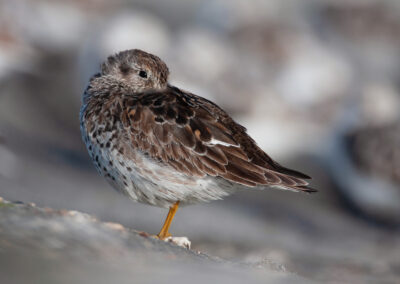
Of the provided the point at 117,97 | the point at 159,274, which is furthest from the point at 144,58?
the point at 159,274

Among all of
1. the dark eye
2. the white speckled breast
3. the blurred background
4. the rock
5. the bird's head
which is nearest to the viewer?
the rock

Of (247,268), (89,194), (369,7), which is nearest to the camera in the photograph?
(247,268)

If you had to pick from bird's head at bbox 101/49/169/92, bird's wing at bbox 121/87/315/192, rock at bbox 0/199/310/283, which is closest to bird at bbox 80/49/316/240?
bird's wing at bbox 121/87/315/192

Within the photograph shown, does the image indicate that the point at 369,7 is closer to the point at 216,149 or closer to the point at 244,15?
the point at 244,15

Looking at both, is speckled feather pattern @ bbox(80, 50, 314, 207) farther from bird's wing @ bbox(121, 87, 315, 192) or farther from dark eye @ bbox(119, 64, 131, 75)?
dark eye @ bbox(119, 64, 131, 75)

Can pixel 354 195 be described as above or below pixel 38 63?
below

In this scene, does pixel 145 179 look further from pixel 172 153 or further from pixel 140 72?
pixel 140 72

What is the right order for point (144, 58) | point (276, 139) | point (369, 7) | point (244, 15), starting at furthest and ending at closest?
point (369, 7)
point (244, 15)
point (276, 139)
point (144, 58)

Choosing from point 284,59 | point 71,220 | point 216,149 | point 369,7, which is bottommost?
point 71,220
